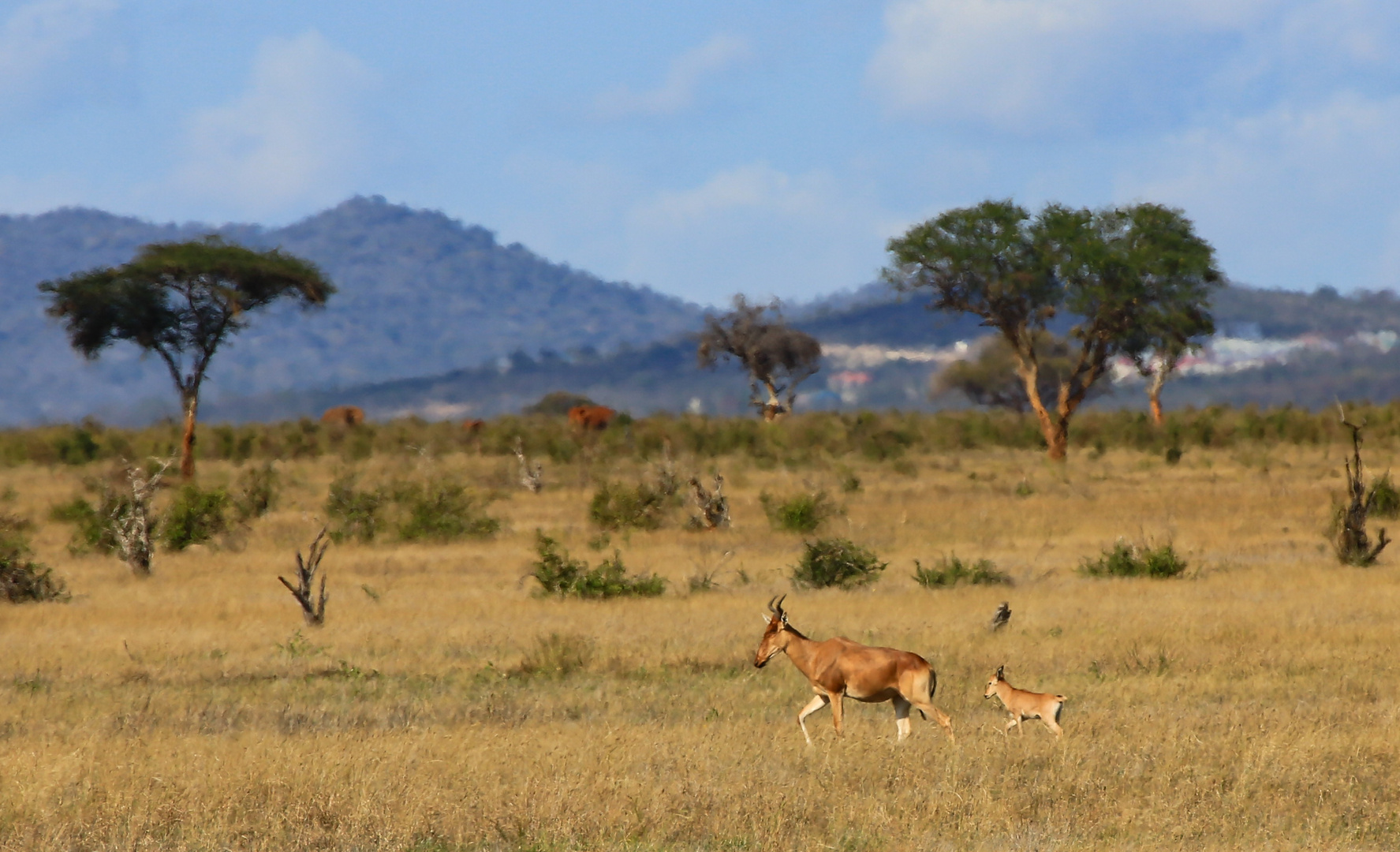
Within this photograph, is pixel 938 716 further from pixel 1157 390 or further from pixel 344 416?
pixel 344 416

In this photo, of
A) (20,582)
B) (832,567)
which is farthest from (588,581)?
(20,582)

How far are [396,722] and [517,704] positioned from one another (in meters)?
1.04

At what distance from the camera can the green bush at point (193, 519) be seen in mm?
25188

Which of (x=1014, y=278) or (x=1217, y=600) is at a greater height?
(x=1014, y=278)

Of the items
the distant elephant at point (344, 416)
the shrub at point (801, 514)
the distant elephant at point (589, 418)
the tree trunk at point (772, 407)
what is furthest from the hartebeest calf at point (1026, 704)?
the distant elephant at point (344, 416)

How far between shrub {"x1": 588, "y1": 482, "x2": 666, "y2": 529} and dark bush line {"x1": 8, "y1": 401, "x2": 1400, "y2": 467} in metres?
21.8

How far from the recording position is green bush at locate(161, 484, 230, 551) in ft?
82.6

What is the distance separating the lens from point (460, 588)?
19969mm

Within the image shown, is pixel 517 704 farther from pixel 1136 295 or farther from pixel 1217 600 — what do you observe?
pixel 1136 295

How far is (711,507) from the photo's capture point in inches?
1083

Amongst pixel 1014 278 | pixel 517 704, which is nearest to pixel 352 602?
pixel 517 704

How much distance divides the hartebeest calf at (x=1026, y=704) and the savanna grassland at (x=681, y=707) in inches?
5.6

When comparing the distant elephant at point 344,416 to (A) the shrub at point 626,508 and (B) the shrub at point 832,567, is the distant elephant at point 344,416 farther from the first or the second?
(B) the shrub at point 832,567

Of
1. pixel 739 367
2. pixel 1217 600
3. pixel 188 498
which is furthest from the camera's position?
pixel 739 367
